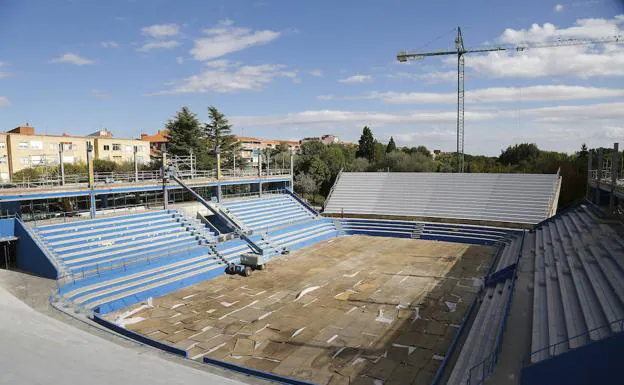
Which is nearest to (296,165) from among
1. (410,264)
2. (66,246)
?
(410,264)

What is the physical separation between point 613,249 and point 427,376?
7.71 m

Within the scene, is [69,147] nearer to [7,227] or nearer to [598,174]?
[7,227]

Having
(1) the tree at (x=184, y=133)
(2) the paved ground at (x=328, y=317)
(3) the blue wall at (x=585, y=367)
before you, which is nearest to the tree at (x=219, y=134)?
(1) the tree at (x=184, y=133)

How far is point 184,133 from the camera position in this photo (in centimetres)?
4241

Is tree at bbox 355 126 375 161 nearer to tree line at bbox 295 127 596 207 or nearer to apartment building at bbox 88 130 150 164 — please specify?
tree line at bbox 295 127 596 207

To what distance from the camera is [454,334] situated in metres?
12.7

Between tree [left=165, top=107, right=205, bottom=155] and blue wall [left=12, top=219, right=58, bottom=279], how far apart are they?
25382 mm

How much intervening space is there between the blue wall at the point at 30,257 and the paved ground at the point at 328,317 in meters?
3.95

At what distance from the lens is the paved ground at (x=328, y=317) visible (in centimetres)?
1107

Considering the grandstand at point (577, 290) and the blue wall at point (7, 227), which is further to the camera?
the blue wall at point (7, 227)

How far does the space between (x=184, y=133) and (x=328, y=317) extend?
108 feet

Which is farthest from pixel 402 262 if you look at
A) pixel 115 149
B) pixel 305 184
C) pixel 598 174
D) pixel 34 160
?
pixel 115 149

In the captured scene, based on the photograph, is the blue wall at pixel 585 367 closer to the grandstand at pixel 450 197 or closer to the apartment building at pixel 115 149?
the grandstand at pixel 450 197

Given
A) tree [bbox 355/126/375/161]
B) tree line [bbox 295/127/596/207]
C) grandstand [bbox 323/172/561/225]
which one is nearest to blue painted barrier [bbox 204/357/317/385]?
grandstand [bbox 323/172/561/225]
